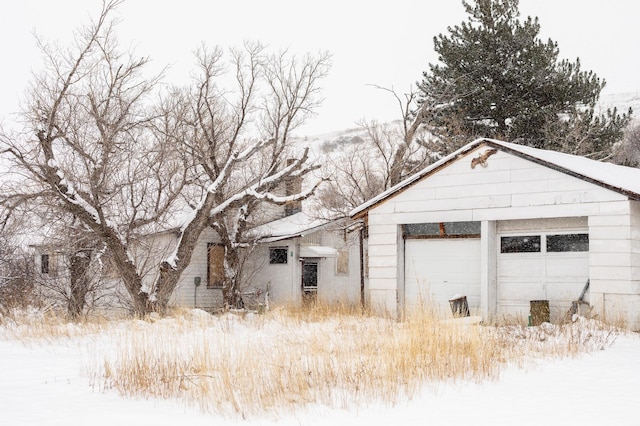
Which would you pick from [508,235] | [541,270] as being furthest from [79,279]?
[541,270]

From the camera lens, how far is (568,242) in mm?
14695

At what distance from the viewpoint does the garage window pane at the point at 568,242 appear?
47.5ft

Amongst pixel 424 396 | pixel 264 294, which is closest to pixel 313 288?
pixel 264 294

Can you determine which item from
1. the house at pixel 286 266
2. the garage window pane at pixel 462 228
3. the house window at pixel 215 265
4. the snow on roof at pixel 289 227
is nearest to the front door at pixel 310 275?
the house at pixel 286 266

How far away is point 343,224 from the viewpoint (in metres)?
25.4

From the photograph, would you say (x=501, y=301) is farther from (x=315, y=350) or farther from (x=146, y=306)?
(x=146, y=306)

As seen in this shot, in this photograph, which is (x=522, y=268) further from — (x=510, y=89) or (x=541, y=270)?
(x=510, y=89)

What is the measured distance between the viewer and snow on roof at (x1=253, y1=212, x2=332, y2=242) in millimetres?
24062

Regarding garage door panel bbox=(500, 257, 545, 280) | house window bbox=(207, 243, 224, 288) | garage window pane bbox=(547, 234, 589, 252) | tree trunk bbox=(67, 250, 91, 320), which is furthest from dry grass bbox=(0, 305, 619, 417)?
house window bbox=(207, 243, 224, 288)

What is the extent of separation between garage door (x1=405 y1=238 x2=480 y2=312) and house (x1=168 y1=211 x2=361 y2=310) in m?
7.30

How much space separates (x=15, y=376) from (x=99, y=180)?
10010 mm

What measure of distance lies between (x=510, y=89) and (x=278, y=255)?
39.6ft

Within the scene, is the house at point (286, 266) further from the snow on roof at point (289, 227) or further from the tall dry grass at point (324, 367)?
the tall dry grass at point (324, 367)

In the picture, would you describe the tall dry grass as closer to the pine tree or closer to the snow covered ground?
the snow covered ground
